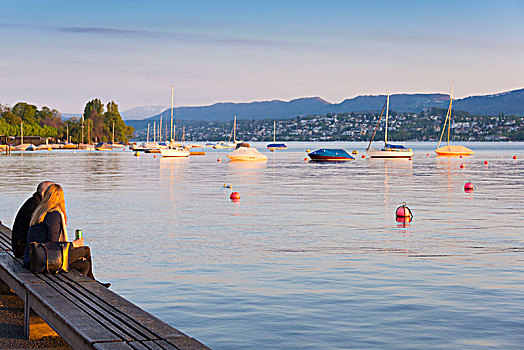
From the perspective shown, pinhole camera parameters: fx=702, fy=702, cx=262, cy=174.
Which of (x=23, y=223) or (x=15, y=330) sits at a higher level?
(x=23, y=223)

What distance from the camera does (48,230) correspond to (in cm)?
1198

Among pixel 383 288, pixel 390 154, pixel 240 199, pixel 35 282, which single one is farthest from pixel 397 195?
pixel 390 154

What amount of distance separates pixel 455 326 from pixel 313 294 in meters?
3.62

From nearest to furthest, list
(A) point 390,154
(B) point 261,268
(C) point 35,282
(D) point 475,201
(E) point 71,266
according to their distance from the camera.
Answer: (C) point 35,282 → (E) point 71,266 → (B) point 261,268 → (D) point 475,201 → (A) point 390,154

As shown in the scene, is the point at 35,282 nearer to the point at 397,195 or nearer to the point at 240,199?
the point at 240,199

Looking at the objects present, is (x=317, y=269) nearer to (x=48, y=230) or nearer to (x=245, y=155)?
(x=48, y=230)

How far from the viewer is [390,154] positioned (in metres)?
129

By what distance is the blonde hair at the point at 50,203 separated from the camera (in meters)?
11.9

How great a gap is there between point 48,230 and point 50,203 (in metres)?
0.47

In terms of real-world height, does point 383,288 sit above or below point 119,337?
below

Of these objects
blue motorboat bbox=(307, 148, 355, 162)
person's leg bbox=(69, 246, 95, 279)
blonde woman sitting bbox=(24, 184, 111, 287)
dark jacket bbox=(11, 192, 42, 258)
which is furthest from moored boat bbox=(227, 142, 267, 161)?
blonde woman sitting bbox=(24, 184, 111, 287)

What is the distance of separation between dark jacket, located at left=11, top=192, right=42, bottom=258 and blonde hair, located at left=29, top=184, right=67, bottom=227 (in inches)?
40.1

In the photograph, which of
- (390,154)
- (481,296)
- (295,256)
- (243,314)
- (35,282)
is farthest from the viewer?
(390,154)

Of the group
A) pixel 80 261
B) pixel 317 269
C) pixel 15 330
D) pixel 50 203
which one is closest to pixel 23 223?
pixel 80 261
